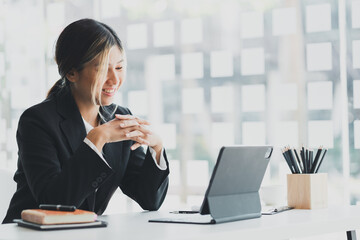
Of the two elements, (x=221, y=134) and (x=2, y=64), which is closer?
(x=221, y=134)

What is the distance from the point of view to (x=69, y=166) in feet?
5.70

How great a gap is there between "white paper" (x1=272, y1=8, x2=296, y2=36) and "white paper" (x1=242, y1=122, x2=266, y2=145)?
0.55m

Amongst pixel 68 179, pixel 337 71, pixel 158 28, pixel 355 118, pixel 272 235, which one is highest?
pixel 158 28

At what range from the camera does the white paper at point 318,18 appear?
3188 millimetres

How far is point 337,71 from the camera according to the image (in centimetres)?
317

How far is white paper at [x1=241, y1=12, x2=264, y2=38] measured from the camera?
11.2 ft

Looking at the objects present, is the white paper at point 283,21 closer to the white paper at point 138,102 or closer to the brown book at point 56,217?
the white paper at point 138,102

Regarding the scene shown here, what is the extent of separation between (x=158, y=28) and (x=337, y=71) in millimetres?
1241

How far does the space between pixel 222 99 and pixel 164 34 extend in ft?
2.00

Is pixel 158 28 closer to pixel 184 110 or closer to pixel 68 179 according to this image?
pixel 184 110

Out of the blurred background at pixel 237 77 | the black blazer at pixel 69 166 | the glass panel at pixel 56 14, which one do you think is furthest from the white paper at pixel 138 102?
the black blazer at pixel 69 166

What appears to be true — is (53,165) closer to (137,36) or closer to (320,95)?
(320,95)

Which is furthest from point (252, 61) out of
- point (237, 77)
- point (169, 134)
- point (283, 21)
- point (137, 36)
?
point (137, 36)

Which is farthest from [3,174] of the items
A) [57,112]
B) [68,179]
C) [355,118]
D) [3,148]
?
[3,148]
